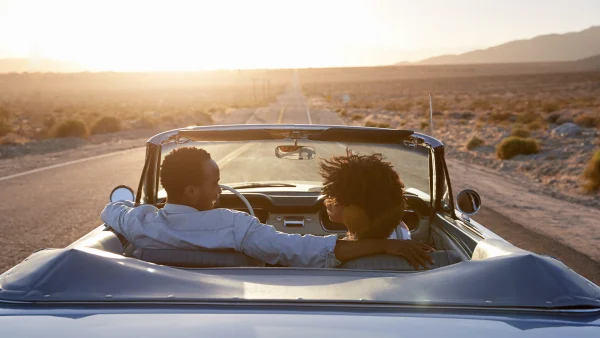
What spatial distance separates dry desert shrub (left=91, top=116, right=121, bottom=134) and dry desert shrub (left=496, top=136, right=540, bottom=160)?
888 inches

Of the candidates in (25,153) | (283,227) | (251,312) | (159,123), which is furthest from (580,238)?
(159,123)

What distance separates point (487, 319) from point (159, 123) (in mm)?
40296

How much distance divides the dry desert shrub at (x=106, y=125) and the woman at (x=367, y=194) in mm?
33856

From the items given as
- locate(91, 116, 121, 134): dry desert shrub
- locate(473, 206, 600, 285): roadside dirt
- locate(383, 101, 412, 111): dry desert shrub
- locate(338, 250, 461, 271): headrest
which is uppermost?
locate(338, 250, 461, 271): headrest

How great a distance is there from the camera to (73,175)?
16.1 meters

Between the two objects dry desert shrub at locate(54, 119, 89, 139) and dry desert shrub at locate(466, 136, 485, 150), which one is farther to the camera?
dry desert shrub at locate(54, 119, 89, 139)

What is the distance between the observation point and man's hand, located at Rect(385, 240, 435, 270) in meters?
2.65

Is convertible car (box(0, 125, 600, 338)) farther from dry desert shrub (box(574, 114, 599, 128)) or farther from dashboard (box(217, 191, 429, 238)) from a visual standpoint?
dry desert shrub (box(574, 114, 599, 128))

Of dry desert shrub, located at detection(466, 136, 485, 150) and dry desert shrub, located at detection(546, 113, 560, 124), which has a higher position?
dry desert shrub, located at detection(466, 136, 485, 150)

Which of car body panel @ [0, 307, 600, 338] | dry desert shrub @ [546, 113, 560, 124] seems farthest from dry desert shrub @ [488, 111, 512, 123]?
car body panel @ [0, 307, 600, 338]

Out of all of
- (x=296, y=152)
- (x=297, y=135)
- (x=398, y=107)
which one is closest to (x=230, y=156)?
(x=296, y=152)

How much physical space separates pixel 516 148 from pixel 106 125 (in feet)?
76.9

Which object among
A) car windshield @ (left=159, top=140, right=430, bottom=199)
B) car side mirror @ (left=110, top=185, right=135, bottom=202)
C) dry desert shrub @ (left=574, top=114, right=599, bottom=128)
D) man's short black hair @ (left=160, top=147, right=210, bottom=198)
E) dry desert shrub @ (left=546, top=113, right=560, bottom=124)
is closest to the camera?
man's short black hair @ (left=160, top=147, right=210, bottom=198)

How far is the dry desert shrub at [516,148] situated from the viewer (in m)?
20.6
